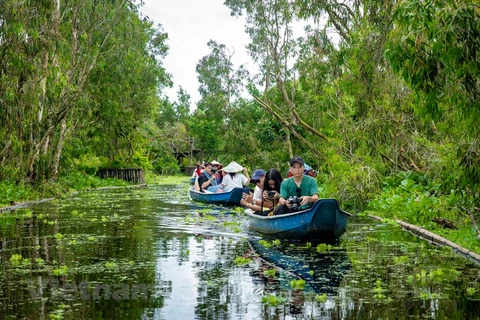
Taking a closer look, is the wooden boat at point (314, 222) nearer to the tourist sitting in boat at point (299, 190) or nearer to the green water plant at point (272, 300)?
the tourist sitting in boat at point (299, 190)

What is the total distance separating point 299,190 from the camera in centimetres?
1359

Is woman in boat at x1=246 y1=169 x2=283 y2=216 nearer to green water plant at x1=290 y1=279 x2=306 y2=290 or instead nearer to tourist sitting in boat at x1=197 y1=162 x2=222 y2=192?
green water plant at x1=290 y1=279 x2=306 y2=290

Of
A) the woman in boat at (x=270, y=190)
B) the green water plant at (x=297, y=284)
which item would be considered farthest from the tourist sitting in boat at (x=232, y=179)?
the green water plant at (x=297, y=284)

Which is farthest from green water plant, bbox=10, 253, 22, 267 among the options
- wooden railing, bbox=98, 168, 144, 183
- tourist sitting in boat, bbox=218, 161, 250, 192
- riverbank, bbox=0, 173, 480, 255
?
wooden railing, bbox=98, 168, 144, 183

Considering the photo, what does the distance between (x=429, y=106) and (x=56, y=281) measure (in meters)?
5.39

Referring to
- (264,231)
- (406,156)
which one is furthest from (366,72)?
(264,231)

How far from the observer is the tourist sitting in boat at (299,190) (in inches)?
523

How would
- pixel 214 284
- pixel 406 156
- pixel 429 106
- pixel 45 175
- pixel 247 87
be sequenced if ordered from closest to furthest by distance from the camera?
pixel 214 284 → pixel 429 106 → pixel 406 156 → pixel 45 175 → pixel 247 87

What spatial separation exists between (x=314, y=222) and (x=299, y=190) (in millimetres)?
800

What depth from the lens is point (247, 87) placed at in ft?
161

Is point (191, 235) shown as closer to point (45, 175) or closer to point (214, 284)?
point (214, 284)

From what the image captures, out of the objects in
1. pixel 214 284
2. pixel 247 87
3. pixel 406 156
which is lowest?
pixel 214 284

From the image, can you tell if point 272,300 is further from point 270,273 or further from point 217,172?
point 217,172

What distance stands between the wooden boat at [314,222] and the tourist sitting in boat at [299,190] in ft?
1.06
